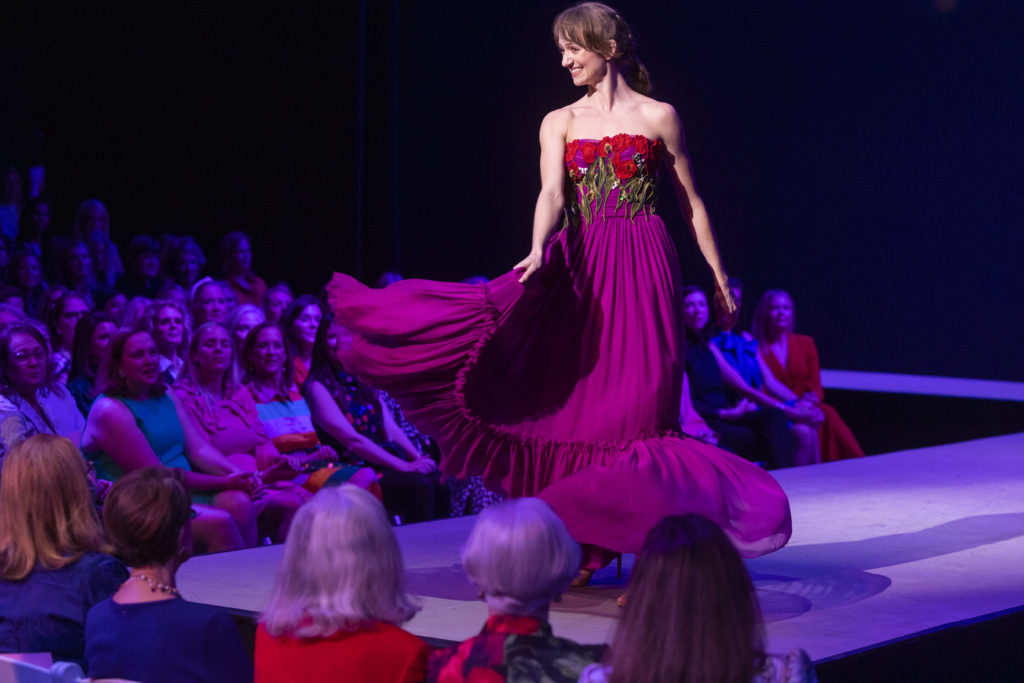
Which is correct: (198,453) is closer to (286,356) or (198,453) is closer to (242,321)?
(286,356)

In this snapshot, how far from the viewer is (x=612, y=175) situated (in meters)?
3.04

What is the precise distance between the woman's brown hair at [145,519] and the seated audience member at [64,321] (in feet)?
9.06

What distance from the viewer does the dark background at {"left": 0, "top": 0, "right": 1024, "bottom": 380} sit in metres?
7.20

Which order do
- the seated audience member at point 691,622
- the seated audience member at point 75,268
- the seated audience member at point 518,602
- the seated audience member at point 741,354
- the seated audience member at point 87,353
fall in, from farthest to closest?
the seated audience member at point 741,354
the seated audience member at point 75,268
the seated audience member at point 87,353
the seated audience member at point 518,602
the seated audience member at point 691,622

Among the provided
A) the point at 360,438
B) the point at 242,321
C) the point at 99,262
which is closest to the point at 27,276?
the point at 99,262

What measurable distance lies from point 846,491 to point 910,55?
373cm

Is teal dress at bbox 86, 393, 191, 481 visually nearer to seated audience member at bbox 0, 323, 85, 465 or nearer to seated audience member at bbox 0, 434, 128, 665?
Answer: seated audience member at bbox 0, 323, 85, 465

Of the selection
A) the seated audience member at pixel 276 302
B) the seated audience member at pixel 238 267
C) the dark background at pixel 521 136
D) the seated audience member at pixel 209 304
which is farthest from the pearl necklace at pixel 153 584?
the dark background at pixel 521 136

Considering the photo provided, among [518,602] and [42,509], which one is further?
[42,509]

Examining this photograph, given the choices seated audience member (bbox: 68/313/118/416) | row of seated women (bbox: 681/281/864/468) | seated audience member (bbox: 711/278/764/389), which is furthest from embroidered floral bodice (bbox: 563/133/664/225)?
seated audience member (bbox: 711/278/764/389)

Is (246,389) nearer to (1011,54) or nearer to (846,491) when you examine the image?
(846,491)

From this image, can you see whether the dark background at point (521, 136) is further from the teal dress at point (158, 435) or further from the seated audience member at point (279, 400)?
the teal dress at point (158, 435)

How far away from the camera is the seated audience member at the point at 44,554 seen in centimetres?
228

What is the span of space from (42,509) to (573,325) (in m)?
1.25
